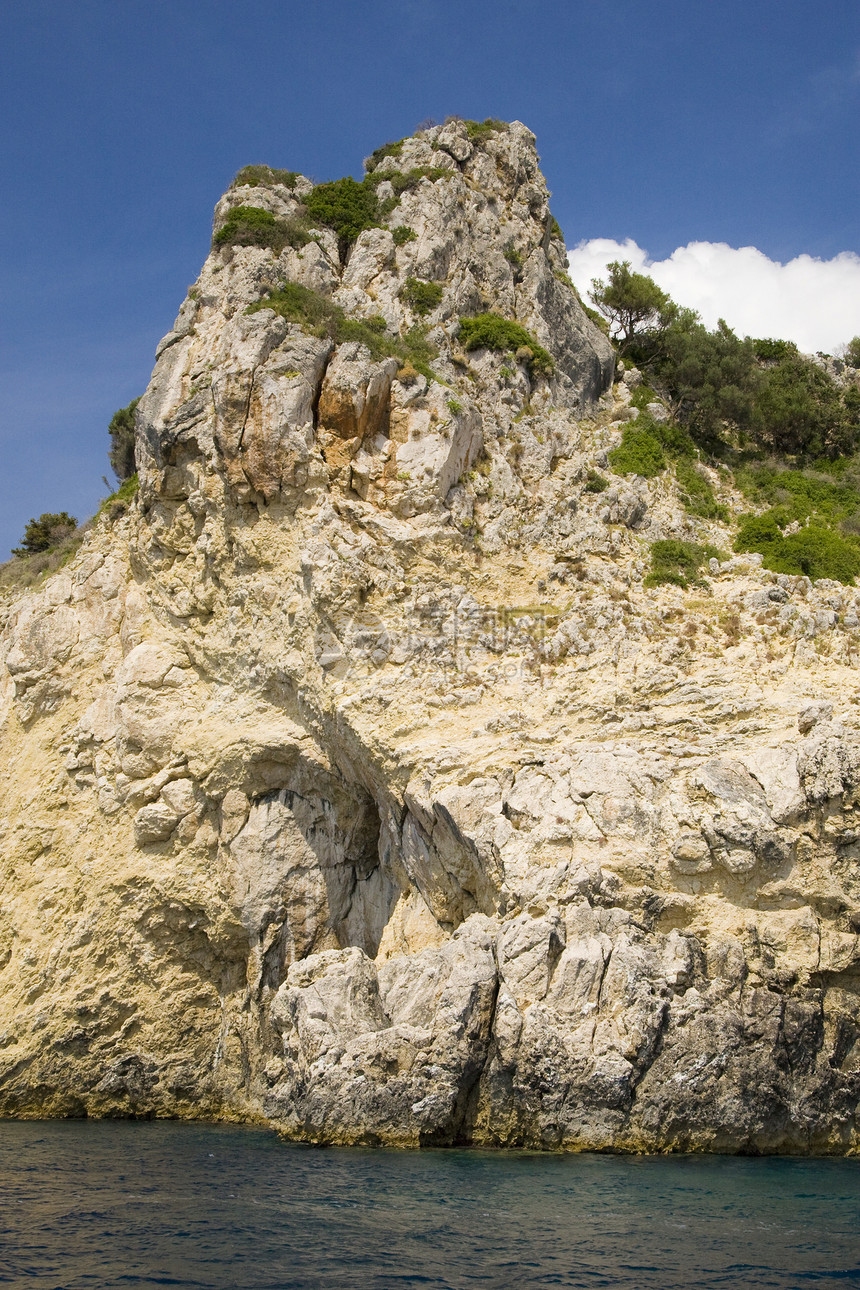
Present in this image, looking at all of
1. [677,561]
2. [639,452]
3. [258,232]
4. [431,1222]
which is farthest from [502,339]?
[431,1222]

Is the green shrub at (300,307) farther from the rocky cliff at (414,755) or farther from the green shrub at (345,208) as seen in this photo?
the green shrub at (345,208)

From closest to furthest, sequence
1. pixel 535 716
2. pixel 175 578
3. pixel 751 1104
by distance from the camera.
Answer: pixel 751 1104
pixel 535 716
pixel 175 578

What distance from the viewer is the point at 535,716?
66.4 feet

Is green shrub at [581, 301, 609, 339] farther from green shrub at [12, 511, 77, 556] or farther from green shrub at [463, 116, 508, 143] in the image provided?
green shrub at [12, 511, 77, 556]

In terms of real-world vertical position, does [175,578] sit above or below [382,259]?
below

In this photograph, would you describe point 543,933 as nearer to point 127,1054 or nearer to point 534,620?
point 534,620

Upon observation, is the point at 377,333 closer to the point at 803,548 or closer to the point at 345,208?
the point at 345,208

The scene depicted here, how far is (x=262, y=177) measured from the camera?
30500mm

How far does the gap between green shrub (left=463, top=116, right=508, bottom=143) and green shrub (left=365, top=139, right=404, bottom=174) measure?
2450 millimetres

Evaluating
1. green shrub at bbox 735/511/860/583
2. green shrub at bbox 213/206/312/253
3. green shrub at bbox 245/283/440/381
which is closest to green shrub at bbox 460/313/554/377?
green shrub at bbox 245/283/440/381

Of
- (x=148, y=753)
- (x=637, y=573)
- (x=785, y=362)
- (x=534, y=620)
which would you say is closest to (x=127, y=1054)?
(x=148, y=753)

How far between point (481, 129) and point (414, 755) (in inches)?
947

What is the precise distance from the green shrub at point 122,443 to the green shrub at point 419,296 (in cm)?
1316

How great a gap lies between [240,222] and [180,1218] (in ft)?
83.6
